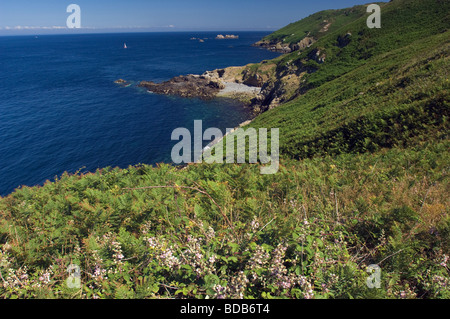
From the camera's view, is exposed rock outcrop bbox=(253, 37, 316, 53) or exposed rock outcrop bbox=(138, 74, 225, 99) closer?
exposed rock outcrop bbox=(138, 74, 225, 99)

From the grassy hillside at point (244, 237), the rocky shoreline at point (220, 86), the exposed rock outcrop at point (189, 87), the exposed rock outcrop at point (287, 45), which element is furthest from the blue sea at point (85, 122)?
the exposed rock outcrop at point (287, 45)

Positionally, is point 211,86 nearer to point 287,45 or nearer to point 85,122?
point 85,122

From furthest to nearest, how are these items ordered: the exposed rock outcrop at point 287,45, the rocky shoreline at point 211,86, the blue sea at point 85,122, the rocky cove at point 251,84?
the exposed rock outcrop at point 287,45 < the rocky shoreline at point 211,86 < the rocky cove at point 251,84 < the blue sea at point 85,122

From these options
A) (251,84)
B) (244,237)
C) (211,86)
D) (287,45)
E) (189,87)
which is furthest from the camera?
(287,45)

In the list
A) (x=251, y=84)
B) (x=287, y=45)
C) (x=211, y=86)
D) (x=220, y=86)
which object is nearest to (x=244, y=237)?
(x=220, y=86)

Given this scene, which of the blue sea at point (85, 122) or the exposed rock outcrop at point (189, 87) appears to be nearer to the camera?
the blue sea at point (85, 122)

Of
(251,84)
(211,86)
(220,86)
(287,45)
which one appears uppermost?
(287,45)

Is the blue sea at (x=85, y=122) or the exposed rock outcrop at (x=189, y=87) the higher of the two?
the exposed rock outcrop at (x=189, y=87)

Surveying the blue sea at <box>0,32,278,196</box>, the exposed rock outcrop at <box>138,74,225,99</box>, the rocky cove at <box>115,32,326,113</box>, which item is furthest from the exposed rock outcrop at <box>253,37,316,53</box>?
the blue sea at <box>0,32,278,196</box>

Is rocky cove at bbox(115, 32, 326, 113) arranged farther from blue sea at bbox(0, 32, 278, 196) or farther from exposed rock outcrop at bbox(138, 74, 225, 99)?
blue sea at bbox(0, 32, 278, 196)

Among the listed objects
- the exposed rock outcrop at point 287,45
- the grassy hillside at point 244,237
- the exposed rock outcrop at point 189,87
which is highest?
the exposed rock outcrop at point 287,45

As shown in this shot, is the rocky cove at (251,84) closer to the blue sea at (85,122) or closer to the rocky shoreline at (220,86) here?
the rocky shoreline at (220,86)

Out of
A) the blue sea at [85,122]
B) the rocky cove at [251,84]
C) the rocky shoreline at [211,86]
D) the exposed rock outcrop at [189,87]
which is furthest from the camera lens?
the exposed rock outcrop at [189,87]
